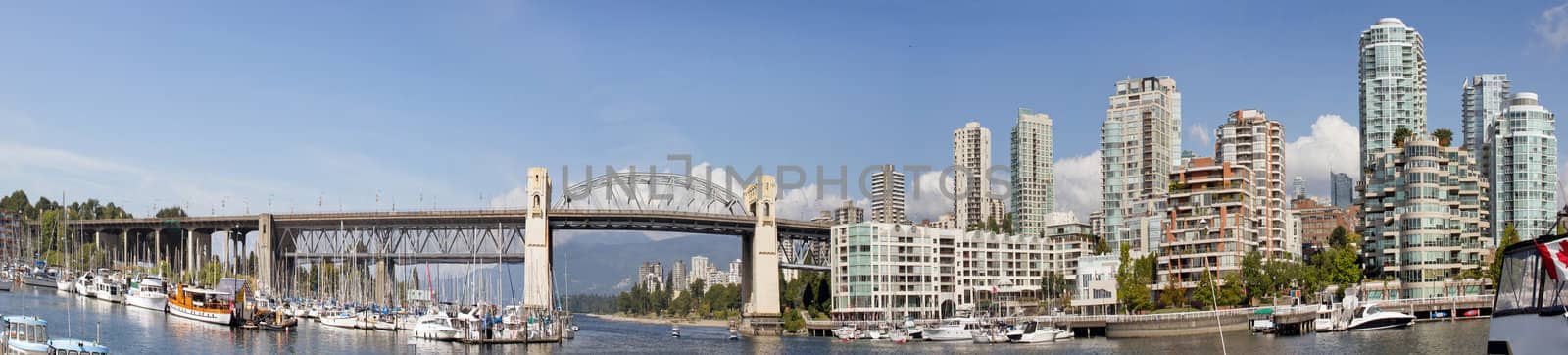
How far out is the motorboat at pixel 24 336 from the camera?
55.7 metres

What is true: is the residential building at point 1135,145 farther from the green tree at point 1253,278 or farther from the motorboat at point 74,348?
the motorboat at point 74,348

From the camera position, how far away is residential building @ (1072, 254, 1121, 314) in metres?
125

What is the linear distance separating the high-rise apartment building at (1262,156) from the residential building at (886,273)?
3106 centimetres

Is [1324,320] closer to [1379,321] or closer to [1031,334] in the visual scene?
[1379,321]

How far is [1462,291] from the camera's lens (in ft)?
363

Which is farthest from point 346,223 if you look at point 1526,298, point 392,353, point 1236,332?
point 1526,298

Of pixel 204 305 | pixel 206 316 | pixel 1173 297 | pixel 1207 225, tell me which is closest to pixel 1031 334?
pixel 1173 297

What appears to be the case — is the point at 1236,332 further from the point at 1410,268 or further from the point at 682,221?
the point at 682,221

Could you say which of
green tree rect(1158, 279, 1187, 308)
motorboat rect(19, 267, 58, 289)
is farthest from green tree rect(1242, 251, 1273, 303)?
motorboat rect(19, 267, 58, 289)

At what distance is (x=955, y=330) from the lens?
107125mm

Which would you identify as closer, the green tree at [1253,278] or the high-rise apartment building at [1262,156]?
the green tree at [1253,278]

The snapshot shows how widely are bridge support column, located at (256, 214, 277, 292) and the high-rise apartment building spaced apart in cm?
10454

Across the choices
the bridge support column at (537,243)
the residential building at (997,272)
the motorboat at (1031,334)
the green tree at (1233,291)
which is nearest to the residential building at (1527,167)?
the green tree at (1233,291)

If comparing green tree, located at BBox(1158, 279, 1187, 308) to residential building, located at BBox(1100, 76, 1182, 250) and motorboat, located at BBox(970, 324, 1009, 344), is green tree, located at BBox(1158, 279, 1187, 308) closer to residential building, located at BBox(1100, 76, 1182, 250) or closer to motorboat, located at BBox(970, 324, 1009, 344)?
motorboat, located at BBox(970, 324, 1009, 344)
